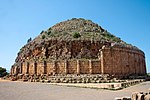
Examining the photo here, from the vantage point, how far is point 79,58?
36812 mm

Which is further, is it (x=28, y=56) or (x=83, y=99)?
(x=28, y=56)

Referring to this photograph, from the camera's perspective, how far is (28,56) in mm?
43438

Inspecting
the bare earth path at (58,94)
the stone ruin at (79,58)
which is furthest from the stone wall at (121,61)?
the bare earth path at (58,94)

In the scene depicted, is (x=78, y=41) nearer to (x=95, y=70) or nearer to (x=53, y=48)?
(x=53, y=48)

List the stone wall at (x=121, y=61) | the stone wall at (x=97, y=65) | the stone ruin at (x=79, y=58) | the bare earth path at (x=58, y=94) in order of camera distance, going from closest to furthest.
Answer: the bare earth path at (x=58, y=94)
the stone wall at (x=97, y=65)
the stone ruin at (x=79, y=58)
the stone wall at (x=121, y=61)

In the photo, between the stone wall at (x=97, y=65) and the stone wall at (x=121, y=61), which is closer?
the stone wall at (x=97, y=65)

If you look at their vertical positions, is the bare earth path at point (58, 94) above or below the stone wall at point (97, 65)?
below

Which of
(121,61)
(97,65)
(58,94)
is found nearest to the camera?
(58,94)

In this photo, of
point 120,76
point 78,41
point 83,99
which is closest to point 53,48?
point 78,41

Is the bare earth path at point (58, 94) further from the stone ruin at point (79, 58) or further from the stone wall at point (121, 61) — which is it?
the stone wall at point (121, 61)

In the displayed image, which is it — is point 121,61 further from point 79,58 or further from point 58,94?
point 58,94

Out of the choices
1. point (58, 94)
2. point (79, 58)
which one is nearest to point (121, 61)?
point (79, 58)

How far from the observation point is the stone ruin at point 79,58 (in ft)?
110

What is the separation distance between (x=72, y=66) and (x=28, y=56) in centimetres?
1354
